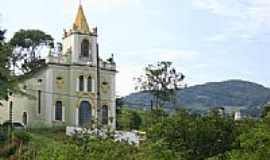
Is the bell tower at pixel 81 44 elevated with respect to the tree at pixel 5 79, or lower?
elevated

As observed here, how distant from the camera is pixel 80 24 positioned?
5809 centimetres

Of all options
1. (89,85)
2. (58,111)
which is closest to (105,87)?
(89,85)

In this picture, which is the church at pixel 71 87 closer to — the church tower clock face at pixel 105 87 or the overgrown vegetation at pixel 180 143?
the church tower clock face at pixel 105 87

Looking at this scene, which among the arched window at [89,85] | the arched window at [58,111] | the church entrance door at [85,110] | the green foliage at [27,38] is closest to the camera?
the arched window at [58,111]

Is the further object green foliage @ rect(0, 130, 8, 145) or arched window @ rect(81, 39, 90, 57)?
arched window @ rect(81, 39, 90, 57)

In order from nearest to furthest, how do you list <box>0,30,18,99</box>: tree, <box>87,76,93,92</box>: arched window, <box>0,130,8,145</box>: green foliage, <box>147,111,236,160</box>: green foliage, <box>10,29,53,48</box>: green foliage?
<box>147,111,236,160</box>: green foliage
<box>0,130,8,145</box>: green foliage
<box>0,30,18,99</box>: tree
<box>87,76,93,92</box>: arched window
<box>10,29,53,48</box>: green foliage

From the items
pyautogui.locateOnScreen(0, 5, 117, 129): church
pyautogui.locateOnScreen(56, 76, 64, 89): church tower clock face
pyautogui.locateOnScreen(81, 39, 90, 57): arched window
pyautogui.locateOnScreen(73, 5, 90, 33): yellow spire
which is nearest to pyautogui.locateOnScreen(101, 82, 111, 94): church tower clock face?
pyautogui.locateOnScreen(0, 5, 117, 129): church

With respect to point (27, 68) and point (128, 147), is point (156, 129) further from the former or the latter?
point (27, 68)

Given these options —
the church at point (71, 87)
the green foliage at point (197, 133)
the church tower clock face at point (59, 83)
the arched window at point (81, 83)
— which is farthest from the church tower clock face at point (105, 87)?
the green foliage at point (197, 133)

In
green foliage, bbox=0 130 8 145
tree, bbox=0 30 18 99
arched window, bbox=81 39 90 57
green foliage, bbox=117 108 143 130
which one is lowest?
green foliage, bbox=0 130 8 145

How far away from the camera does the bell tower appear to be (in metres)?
56.7

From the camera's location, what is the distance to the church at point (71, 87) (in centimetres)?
5538

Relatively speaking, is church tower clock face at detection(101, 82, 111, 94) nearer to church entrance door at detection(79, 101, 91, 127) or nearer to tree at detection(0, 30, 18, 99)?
church entrance door at detection(79, 101, 91, 127)

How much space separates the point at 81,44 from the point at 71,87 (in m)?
3.66
